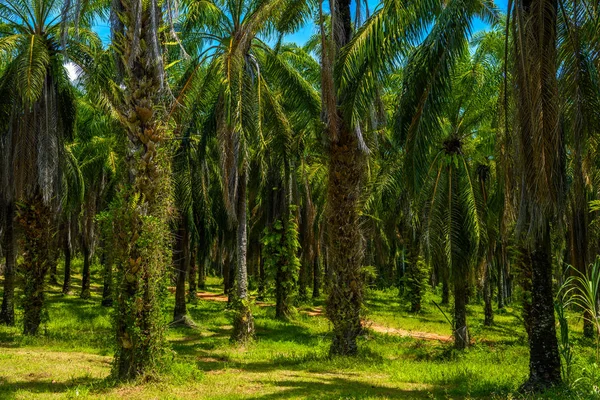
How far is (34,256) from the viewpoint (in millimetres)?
16172

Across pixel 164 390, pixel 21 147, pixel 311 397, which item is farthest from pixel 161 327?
pixel 21 147

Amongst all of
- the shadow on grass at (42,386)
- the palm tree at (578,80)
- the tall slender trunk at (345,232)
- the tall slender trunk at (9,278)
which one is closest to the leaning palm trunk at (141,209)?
the shadow on grass at (42,386)

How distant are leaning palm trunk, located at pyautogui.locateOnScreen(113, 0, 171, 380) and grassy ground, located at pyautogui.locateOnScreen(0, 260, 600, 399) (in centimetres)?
65

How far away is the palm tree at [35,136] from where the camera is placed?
1544 centimetres

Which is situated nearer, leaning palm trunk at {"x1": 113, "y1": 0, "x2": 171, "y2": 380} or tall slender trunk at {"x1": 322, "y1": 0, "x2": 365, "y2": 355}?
leaning palm trunk at {"x1": 113, "y1": 0, "x2": 171, "y2": 380}

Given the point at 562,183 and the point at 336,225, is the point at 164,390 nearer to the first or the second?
the point at 336,225

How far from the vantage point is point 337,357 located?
44.8 feet

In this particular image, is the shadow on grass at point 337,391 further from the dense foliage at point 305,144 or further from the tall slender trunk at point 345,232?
the tall slender trunk at point 345,232

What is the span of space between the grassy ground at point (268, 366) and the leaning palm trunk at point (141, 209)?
653 mm

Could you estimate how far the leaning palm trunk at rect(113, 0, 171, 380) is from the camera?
9.88 m

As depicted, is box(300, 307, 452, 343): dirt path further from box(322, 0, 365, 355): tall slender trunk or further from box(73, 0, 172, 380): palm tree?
box(73, 0, 172, 380): palm tree

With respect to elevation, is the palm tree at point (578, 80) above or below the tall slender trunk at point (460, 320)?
above

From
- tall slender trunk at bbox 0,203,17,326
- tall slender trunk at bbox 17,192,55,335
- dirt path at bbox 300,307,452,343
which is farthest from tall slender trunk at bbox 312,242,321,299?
tall slender trunk at bbox 17,192,55,335

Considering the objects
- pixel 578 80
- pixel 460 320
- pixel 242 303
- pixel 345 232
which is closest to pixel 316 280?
pixel 242 303
